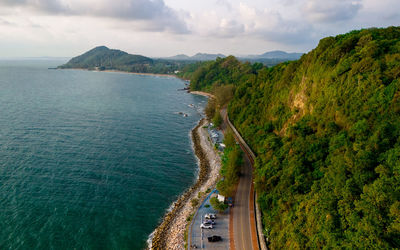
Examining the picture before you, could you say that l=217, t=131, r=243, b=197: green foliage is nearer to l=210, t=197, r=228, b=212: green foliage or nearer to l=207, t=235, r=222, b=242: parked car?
l=210, t=197, r=228, b=212: green foliage

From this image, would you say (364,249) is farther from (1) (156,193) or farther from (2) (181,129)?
(2) (181,129)

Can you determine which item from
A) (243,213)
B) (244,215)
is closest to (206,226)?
(244,215)

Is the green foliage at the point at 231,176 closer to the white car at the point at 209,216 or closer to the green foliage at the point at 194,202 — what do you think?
the white car at the point at 209,216

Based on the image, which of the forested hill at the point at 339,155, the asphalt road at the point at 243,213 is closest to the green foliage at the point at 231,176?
the asphalt road at the point at 243,213

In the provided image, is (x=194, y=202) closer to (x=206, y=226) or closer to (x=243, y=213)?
(x=206, y=226)

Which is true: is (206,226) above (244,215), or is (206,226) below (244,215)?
below

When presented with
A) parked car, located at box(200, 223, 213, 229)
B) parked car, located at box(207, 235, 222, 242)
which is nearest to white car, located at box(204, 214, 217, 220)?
parked car, located at box(200, 223, 213, 229)
